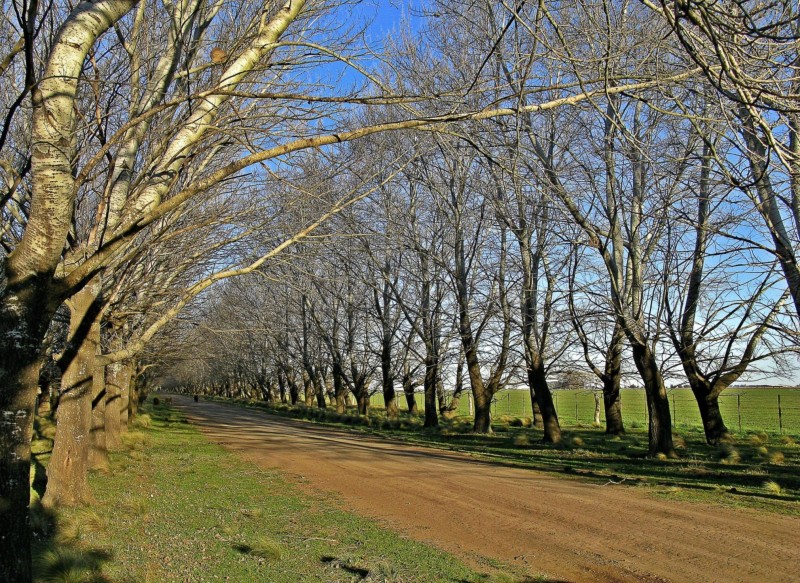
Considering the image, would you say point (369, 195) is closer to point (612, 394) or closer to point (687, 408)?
point (612, 394)

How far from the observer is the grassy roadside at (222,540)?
6355mm

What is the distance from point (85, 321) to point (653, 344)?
13.0m

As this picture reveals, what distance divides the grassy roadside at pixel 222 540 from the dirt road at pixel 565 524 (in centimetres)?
69

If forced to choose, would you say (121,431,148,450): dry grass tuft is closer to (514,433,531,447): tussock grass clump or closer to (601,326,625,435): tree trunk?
(514,433,531,447): tussock grass clump

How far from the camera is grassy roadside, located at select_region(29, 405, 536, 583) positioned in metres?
6.36

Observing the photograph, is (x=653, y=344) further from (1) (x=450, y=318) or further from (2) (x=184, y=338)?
(2) (x=184, y=338)

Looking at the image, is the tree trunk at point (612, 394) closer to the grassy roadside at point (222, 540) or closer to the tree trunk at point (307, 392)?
the grassy roadside at point (222, 540)

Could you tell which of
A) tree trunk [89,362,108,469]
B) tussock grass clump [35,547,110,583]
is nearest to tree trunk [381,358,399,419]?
tree trunk [89,362,108,469]

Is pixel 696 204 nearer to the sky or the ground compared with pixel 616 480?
nearer to the sky

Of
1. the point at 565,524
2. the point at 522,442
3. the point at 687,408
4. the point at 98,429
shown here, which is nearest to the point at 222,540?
the point at 565,524

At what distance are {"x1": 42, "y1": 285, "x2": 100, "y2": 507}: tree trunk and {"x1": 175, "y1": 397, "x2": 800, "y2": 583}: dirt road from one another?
4.28 m

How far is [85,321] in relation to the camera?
9469mm

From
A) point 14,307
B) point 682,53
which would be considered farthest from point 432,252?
point 14,307

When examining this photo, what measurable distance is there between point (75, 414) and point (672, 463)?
504 inches
